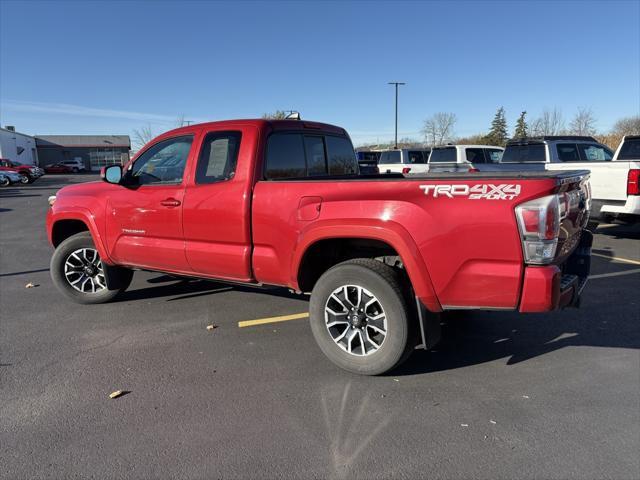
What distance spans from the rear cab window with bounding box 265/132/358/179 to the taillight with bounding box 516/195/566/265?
2211 millimetres

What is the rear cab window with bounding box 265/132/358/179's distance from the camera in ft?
14.0

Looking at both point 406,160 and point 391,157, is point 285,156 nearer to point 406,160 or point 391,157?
point 406,160


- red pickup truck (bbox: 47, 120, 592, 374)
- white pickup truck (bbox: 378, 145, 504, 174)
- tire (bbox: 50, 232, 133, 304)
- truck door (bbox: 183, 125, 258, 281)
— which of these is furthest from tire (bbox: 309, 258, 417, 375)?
white pickup truck (bbox: 378, 145, 504, 174)

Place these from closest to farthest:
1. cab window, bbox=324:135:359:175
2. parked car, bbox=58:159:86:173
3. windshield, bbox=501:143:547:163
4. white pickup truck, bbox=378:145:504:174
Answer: cab window, bbox=324:135:359:175 → windshield, bbox=501:143:547:163 → white pickup truck, bbox=378:145:504:174 → parked car, bbox=58:159:86:173

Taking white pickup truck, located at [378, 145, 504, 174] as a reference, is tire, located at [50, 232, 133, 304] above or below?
below

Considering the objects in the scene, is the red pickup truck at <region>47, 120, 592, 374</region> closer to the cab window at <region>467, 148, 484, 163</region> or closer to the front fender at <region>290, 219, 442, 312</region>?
the front fender at <region>290, 219, 442, 312</region>

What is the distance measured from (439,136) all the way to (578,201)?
2829 inches

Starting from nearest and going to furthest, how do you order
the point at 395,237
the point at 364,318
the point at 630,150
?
1. the point at 395,237
2. the point at 364,318
3. the point at 630,150

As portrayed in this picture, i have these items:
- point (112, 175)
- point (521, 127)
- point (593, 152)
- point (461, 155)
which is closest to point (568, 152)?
point (593, 152)

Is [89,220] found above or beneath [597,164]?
beneath

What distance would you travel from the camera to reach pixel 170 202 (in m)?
4.53

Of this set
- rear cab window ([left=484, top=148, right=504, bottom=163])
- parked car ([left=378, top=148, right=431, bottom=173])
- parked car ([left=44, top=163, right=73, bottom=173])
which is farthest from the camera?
parked car ([left=44, top=163, right=73, bottom=173])

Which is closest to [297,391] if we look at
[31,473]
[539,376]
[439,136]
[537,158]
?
[31,473]

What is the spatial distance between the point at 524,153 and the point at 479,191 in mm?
9816
